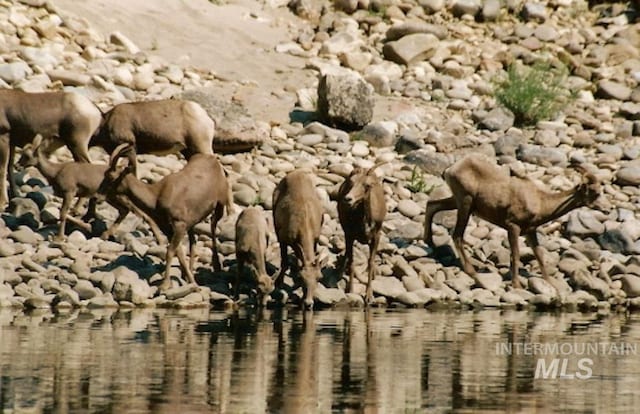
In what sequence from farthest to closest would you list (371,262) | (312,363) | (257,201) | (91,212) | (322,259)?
(257,201)
(91,212)
(371,262)
(322,259)
(312,363)

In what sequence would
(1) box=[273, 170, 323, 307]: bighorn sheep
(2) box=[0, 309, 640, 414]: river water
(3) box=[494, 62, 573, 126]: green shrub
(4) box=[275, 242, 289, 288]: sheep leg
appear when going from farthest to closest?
(3) box=[494, 62, 573, 126]: green shrub, (4) box=[275, 242, 289, 288]: sheep leg, (1) box=[273, 170, 323, 307]: bighorn sheep, (2) box=[0, 309, 640, 414]: river water

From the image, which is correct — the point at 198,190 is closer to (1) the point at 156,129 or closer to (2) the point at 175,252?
(2) the point at 175,252

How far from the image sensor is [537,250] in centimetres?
1998

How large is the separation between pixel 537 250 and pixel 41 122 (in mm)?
6746

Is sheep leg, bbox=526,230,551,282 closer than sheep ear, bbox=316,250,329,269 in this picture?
No

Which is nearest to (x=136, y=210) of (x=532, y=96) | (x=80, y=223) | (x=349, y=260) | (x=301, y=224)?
(x=80, y=223)

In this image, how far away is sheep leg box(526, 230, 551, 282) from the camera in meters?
19.8

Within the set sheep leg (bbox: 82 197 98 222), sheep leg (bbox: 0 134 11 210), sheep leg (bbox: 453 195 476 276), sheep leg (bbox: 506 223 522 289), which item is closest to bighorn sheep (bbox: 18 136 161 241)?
sheep leg (bbox: 82 197 98 222)

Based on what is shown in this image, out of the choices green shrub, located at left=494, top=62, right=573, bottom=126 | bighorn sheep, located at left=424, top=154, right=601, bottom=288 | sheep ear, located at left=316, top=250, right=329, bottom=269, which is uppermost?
green shrub, located at left=494, top=62, right=573, bottom=126

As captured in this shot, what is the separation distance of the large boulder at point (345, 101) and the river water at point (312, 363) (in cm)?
788

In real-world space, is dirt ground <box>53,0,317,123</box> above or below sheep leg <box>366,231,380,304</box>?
above

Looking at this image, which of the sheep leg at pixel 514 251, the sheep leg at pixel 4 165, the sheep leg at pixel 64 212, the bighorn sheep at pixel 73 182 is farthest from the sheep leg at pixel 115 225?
the sheep leg at pixel 514 251

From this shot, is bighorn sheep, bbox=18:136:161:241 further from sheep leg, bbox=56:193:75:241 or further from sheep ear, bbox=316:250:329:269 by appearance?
sheep ear, bbox=316:250:329:269

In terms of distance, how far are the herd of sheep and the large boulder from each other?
464 centimetres
